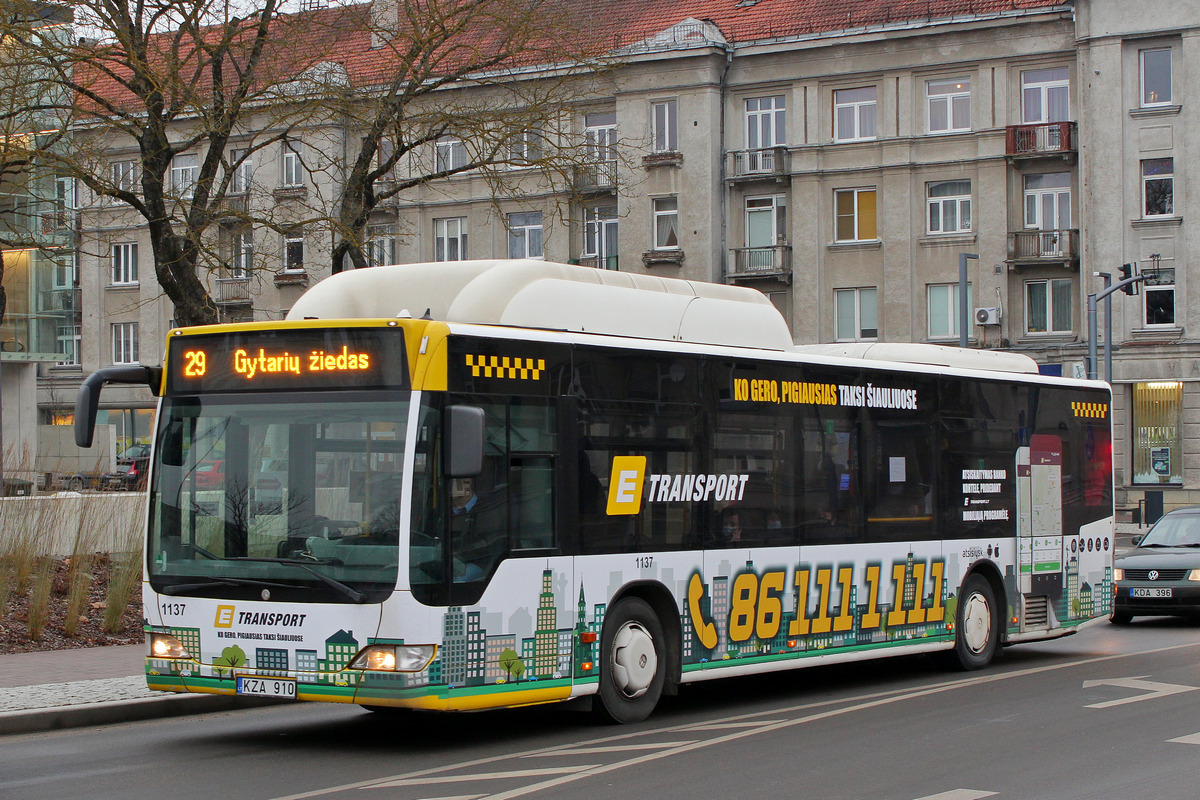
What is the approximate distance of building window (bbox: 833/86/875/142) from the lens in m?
47.4

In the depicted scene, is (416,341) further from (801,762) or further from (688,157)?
(688,157)

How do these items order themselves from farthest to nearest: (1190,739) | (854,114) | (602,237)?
(602,237) → (854,114) → (1190,739)

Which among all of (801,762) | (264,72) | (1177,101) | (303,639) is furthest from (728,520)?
(1177,101)

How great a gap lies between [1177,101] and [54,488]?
113ft

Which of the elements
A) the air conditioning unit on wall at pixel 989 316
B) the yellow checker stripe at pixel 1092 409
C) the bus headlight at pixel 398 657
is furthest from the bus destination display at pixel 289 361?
the air conditioning unit on wall at pixel 989 316

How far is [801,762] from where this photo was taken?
9.24 metres

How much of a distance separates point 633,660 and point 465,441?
2.51 m

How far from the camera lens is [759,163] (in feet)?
159

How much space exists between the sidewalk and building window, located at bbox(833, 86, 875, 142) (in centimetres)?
3706

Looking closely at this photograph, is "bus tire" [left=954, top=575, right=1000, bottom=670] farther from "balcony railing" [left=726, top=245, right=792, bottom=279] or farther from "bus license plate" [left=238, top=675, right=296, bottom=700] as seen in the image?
"balcony railing" [left=726, top=245, right=792, bottom=279]

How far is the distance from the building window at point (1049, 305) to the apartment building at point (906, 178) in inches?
1.9

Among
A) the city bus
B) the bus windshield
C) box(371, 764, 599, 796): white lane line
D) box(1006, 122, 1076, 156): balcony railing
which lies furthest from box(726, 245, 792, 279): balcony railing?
box(371, 764, 599, 796): white lane line

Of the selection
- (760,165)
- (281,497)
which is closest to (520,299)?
(281,497)

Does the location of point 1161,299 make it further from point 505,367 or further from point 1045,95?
point 505,367
